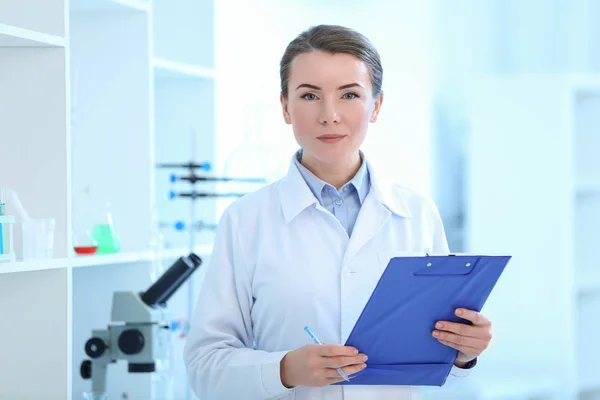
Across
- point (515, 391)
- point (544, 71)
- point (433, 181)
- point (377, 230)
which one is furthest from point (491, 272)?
point (544, 71)

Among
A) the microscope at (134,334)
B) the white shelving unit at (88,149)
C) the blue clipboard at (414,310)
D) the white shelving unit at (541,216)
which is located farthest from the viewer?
the white shelving unit at (541,216)

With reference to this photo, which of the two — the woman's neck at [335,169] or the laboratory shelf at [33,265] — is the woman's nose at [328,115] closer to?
the woman's neck at [335,169]

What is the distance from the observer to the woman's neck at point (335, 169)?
1.83m

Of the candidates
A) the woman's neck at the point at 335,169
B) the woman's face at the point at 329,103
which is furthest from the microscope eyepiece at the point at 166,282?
the woman's face at the point at 329,103

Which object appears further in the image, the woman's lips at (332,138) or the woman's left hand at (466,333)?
the woman's lips at (332,138)

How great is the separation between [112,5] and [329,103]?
3.04 feet

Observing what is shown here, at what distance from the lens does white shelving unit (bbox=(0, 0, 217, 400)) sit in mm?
1955

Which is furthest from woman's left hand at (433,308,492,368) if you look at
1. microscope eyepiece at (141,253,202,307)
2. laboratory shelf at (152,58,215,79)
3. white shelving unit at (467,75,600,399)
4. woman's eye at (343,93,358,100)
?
white shelving unit at (467,75,600,399)

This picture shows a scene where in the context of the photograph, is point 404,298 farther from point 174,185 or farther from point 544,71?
point 544,71

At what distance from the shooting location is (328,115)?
169 cm

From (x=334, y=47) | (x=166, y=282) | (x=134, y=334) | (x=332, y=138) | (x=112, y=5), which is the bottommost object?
(x=134, y=334)

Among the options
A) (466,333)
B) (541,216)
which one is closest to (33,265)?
(466,333)

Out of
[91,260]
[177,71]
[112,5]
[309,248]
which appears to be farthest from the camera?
[177,71]

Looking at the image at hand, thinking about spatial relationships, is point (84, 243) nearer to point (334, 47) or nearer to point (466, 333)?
point (334, 47)
